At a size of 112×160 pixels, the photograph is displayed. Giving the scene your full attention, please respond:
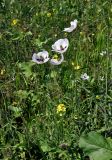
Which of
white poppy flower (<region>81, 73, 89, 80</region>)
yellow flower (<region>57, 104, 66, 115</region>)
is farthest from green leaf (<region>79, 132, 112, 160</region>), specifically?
white poppy flower (<region>81, 73, 89, 80</region>)

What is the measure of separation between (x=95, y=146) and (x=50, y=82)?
0.89 meters

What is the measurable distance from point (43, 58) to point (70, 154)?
56 cm

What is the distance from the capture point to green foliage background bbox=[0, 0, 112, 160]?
2080 millimetres

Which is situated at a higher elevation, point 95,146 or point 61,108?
point 61,108

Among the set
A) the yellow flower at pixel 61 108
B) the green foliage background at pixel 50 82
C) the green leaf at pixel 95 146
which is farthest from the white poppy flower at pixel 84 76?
the green leaf at pixel 95 146

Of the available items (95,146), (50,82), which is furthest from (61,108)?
(95,146)

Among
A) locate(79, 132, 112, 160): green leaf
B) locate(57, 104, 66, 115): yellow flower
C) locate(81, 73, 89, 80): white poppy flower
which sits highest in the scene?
locate(81, 73, 89, 80): white poppy flower

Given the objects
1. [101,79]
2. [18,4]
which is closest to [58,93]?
[101,79]

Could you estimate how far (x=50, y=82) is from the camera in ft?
7.84

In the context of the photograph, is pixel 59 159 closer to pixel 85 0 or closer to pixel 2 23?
pixel 2 23

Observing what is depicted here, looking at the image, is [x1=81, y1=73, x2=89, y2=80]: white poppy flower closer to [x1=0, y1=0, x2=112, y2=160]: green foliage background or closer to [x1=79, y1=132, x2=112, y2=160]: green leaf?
[x1=0, y1=0, x2=112, y2=160]: green foliage background

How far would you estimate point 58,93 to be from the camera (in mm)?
2279

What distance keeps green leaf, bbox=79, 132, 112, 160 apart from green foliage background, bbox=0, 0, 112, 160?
1.22 ft

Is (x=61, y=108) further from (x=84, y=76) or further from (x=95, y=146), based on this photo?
(x=95, y=146)
